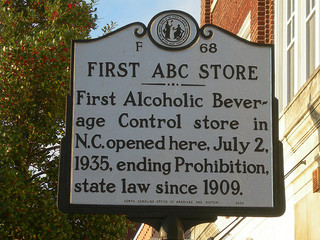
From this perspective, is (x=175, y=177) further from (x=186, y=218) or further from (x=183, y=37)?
(x=183, y=37)

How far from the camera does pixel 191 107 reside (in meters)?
8.84

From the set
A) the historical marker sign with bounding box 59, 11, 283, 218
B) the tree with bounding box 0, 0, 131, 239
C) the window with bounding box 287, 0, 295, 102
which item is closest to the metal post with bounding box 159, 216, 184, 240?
the historical marker sign with bounding box 59, 11, 283, 218

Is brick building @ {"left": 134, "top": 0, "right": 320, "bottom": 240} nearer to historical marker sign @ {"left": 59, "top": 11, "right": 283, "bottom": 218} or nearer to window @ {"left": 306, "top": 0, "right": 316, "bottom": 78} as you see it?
window @ {"left": 306, "top": 0, "right": 316, "bottom": 78}

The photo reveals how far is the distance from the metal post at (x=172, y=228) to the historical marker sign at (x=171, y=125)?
0.10 m

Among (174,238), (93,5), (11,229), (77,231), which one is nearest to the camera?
(174,238)

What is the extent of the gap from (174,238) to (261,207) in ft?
3.25

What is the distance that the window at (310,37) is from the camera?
12009mm

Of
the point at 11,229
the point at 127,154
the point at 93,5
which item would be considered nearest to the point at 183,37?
the point at 127,154

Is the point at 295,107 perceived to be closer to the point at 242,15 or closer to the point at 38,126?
the point at 38,126

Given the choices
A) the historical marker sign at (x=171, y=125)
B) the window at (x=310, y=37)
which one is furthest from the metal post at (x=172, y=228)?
the window at (x=310, y=37)

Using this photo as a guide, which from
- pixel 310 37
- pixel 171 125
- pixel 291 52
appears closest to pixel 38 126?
pixel 291 52

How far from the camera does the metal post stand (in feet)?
27.9

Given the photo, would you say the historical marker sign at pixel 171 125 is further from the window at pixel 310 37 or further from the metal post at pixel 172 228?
the window at pixel 310 37

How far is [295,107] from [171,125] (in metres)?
3.82
